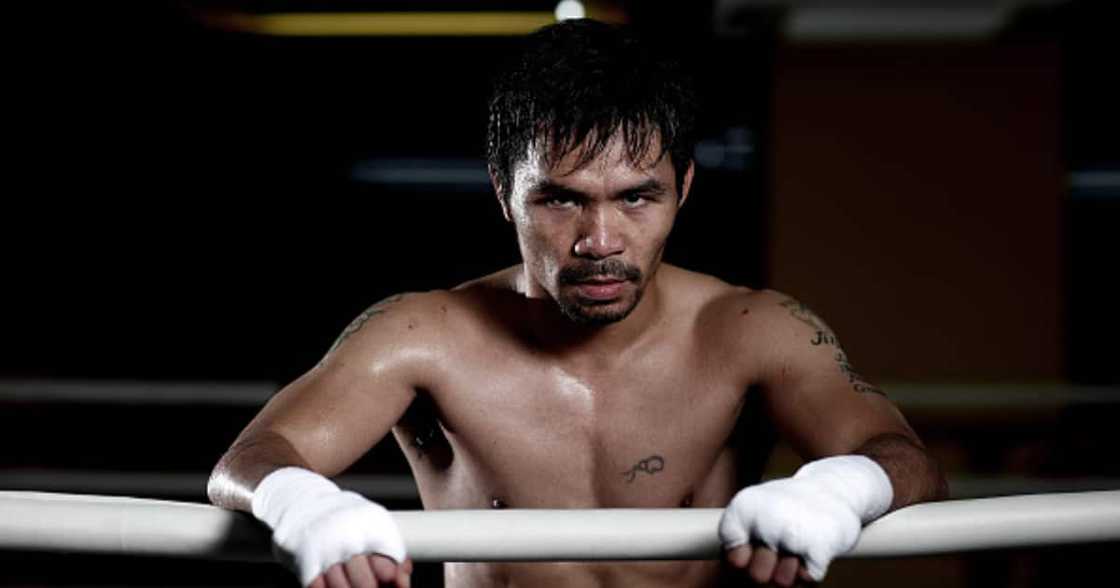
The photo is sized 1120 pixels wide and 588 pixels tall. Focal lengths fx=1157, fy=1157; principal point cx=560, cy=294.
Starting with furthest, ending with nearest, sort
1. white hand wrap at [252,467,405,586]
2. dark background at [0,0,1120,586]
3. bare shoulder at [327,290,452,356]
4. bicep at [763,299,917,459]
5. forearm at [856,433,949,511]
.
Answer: dark background at [0,0,1120,586] < bare shoulder at [327,290,452,356] < bicep at [763,299,917,459] < forearm at [856,433,949,511] < white hand wrap at [252,467,405,586]

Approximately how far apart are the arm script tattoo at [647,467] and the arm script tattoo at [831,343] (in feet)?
0.79

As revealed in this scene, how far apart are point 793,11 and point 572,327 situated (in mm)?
3033

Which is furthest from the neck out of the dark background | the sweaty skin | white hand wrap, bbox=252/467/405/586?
the dark background

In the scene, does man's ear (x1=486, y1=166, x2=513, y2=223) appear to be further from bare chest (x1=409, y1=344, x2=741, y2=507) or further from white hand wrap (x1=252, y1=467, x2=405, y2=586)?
white hand wrap (x1=252, y1=467, x2=405, y2=586)

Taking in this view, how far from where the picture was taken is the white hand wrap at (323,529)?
887mm

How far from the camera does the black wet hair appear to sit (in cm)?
133

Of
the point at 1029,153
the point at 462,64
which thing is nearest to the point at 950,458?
the point at 1029,153

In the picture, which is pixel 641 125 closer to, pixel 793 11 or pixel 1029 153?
pixel 793 11

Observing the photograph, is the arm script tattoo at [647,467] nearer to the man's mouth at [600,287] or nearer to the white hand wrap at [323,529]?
the man's mouth at [600,287]

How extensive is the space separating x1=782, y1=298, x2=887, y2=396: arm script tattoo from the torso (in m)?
0.09

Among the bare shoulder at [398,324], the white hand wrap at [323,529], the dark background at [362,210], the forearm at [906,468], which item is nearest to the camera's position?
the white hand wrap at [323,529]

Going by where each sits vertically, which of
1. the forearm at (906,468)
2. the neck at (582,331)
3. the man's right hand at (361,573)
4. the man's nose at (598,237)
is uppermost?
the man's nose at (598,237)

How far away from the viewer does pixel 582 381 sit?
149 cm

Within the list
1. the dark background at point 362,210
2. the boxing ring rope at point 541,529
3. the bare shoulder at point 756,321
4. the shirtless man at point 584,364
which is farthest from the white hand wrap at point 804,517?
the dark background at point 362,210
